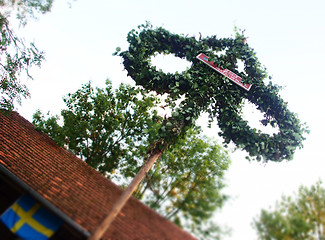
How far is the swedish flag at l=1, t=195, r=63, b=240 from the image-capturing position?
192 inches

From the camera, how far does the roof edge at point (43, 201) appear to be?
4535 millimetres

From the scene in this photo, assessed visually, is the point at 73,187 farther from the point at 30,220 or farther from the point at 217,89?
the point at 217,89

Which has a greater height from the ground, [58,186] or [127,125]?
[127,125]

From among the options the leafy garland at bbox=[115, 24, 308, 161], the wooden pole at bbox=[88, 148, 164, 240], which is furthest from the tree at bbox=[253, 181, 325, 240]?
the wooden pole at bbox=[88, 148, 164, 240]

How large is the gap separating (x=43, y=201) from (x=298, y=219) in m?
7.24

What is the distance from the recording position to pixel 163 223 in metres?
7.02

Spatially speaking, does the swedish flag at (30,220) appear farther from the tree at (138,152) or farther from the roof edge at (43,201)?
the tree at (138,152)

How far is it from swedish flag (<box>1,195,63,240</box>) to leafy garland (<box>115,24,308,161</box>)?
13.0ft

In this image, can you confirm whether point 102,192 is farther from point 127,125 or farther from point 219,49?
point 219,49

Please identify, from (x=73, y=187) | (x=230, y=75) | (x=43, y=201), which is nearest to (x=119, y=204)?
(x=43, y=201)

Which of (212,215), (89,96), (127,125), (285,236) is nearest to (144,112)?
(127,125)

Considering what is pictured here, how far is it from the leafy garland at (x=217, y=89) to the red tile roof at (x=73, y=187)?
321 centimetres

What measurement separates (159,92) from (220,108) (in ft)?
7.04

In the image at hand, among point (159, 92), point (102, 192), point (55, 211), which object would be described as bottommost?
point (55, 211)
